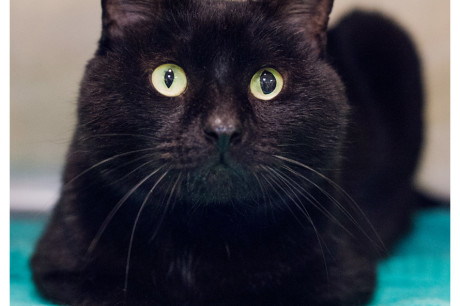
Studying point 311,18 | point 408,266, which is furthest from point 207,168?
point 408,266

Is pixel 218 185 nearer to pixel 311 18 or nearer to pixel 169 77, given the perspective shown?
pixel 169 77

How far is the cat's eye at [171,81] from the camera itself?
1.10 m

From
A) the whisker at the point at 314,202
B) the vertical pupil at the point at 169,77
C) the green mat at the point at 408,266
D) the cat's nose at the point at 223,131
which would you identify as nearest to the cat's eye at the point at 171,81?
the vertical pupil at the point at 169,77

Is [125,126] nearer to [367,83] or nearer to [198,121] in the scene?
[198,121]

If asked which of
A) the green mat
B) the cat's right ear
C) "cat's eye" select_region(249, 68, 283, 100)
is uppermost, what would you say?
the cat's right ear

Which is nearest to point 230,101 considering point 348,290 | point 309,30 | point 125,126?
point 125,126

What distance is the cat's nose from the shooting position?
1.00 m

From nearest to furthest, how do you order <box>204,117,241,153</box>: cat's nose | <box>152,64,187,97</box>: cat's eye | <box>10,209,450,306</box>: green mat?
<box>204,117,241,153</box>: cat's nose < <box>152,64,187,97</box>: cat's eye < <box>10,209,450,306</box>: green mat

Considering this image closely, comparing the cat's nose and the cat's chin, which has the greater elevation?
the cat's nose

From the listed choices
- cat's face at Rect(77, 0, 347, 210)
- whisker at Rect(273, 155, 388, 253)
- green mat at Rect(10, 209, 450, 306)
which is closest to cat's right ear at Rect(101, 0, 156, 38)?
cat's face at Rect(77, 0, 347, 210)

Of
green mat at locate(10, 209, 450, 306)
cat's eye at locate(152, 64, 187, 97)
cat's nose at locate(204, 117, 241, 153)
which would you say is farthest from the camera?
green mat at locate(10, 209, 450, 306)

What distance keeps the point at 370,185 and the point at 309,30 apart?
1.56 ft

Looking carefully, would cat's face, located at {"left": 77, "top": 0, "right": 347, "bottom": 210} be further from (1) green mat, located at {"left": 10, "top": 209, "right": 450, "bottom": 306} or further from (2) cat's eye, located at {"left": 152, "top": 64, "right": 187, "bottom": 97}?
(1) green mat, located at {"left": 10, "top": 209, "right": 450, "bottom": 306}

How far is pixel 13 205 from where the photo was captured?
1.39 meters
